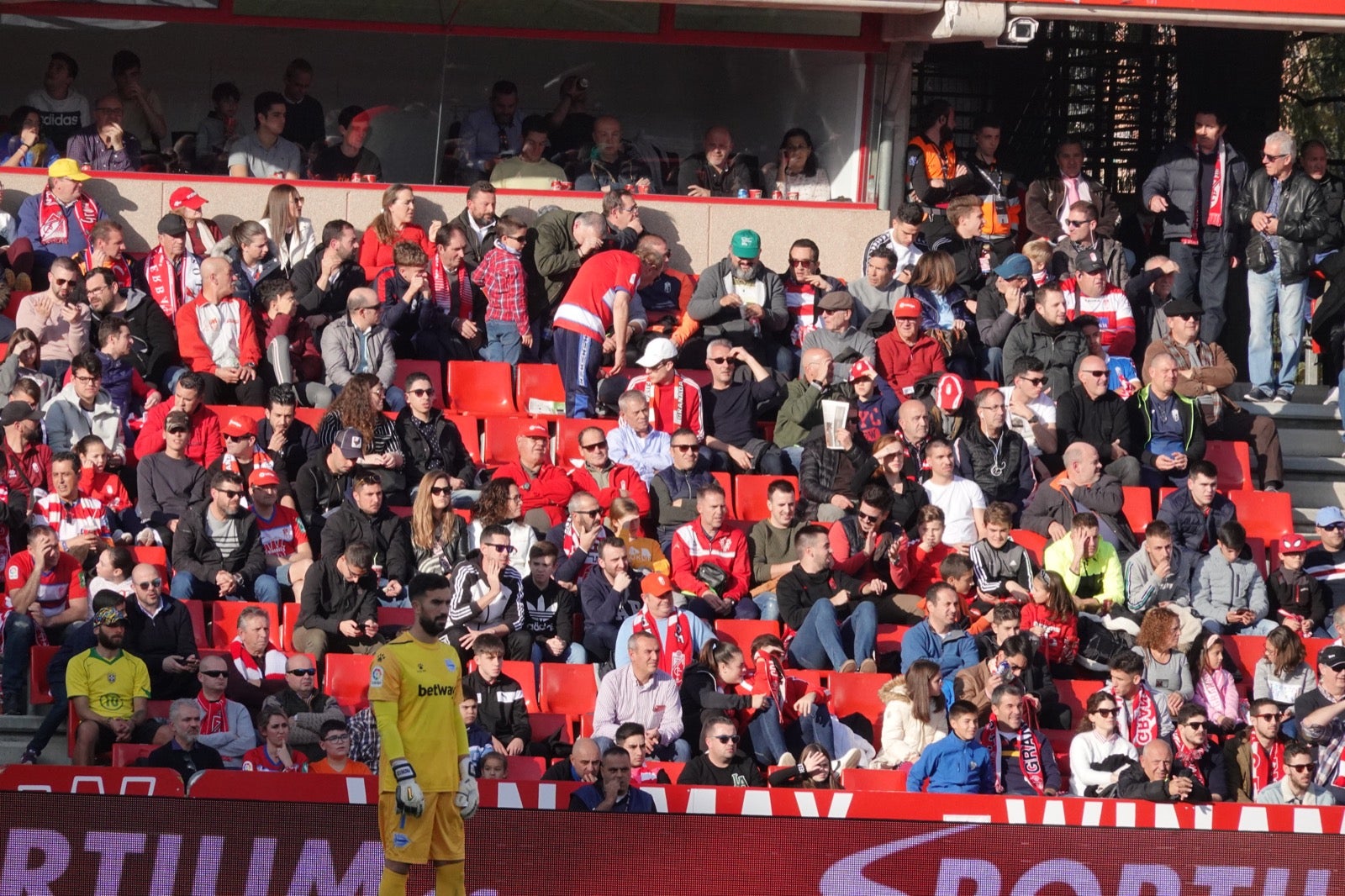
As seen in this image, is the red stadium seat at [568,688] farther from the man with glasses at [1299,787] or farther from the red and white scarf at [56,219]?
the red and white scarf at [56,219]

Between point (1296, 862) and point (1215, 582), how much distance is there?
4.20 m

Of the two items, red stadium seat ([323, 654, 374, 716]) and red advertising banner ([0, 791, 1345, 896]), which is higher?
red stadium seat ([323, 654, 374, 716])

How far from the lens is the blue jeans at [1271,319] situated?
16.2 m

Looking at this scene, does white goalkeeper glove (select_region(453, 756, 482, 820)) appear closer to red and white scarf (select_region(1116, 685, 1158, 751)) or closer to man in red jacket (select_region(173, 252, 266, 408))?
red and white scarf (select_region(1116, 685, 1158, 751))

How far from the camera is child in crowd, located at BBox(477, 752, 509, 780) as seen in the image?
10680 mm

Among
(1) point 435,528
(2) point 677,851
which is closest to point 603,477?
(1) point 435,528

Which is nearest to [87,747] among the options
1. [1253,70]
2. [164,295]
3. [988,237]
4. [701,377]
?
[164,295]

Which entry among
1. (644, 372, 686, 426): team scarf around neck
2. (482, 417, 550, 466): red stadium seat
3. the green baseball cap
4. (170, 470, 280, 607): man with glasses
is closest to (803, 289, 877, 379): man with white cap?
the green baseball cap

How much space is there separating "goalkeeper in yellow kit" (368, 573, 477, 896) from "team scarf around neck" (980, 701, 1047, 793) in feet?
12.3

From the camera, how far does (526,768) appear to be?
11016mm

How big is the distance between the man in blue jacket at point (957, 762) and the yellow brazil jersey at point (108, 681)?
4.25 m

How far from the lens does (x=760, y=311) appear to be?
15266 mm

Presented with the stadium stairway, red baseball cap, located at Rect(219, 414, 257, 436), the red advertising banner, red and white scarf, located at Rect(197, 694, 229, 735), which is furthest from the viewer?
the stadium stairway

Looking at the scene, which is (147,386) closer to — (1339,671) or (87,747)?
(87,747)
